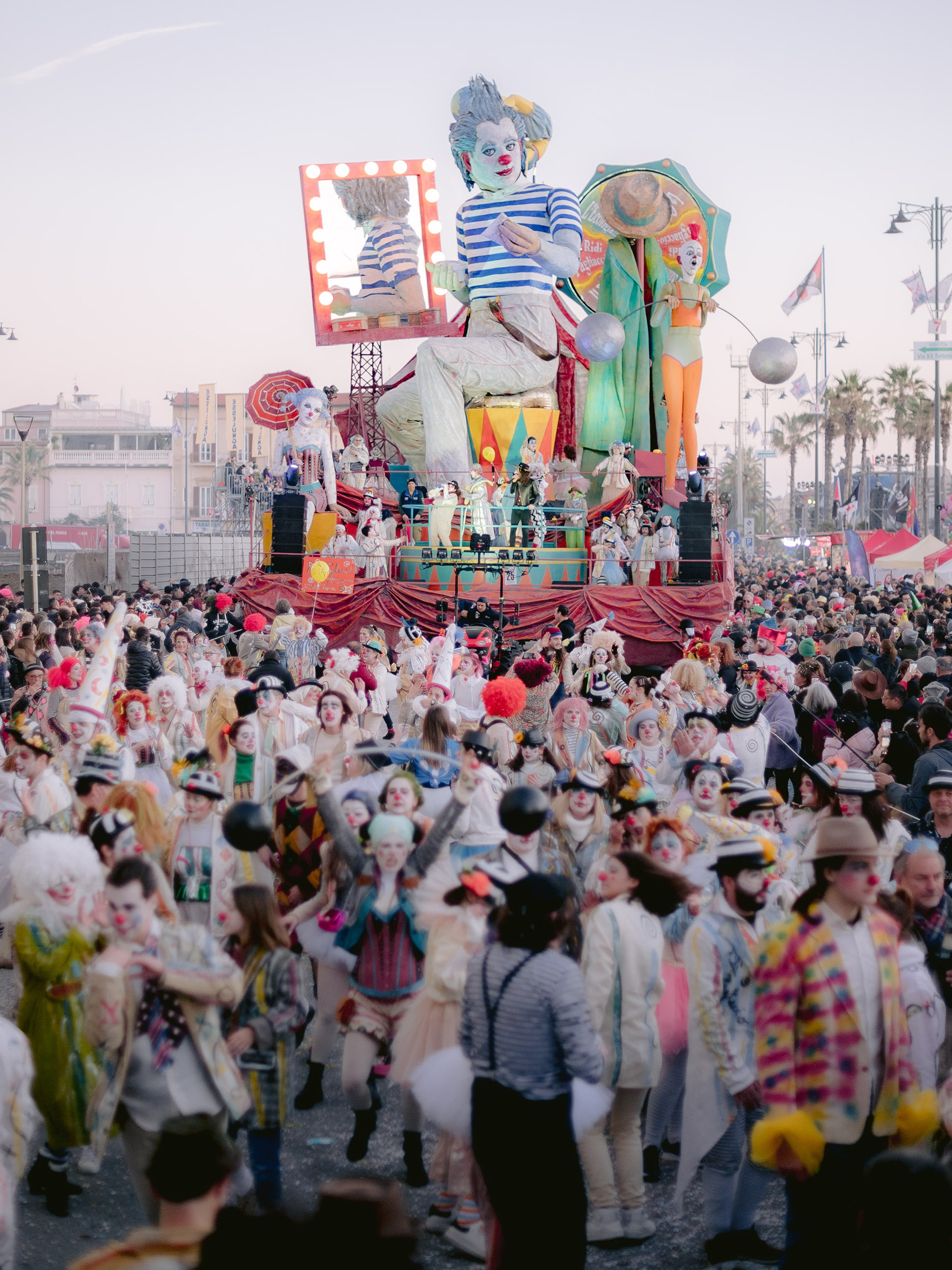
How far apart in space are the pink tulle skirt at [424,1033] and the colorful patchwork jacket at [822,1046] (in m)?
1.25

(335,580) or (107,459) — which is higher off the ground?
(107,459)

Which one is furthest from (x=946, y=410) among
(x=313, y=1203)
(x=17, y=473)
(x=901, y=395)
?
(x=313, y=1203)

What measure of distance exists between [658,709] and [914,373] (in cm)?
6649

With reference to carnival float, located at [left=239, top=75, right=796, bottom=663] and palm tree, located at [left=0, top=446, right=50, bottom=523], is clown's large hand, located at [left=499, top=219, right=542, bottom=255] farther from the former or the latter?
palm tree, located at [left=0, top=446, right=50, bottom=523]

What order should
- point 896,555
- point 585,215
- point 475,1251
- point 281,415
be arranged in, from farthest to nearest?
point 896,555 → point 585,215 → point 281,415 → point 475,1251

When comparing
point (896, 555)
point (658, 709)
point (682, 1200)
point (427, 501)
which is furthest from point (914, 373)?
point (682, 1200)

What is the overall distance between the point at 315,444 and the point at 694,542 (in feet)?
22.2

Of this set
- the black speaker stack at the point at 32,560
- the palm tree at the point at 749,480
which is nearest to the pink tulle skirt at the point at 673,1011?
the black speaker stack at the point at 32,560

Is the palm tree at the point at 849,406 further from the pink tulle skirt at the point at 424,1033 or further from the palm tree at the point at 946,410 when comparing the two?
the pink tulle skirt at the point at 424,1033

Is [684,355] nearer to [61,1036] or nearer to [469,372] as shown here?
[469,372]

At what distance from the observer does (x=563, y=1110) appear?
3844 millimetres

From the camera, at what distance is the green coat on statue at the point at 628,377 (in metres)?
26.2

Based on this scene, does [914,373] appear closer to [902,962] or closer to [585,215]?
[585,215]

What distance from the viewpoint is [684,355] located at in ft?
80.5
